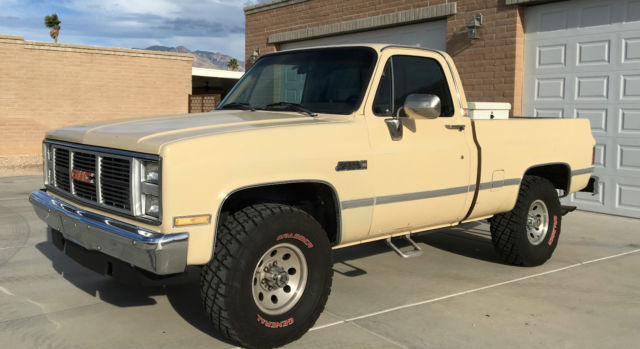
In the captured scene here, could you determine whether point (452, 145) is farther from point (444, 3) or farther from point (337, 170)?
point (444, 3)

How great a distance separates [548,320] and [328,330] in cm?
168

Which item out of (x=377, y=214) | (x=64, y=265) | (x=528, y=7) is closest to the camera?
(x=377, y=214)

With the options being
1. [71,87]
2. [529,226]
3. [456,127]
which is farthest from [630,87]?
[71,87]

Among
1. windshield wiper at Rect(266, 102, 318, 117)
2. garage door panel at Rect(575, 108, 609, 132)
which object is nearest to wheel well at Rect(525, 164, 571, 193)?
windshield wiper at Rect(266, 102, 318, 117)

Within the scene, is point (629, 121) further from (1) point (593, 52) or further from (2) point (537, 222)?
(2) point (537, 222)

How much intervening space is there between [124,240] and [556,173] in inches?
188

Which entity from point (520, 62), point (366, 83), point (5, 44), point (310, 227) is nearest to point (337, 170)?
point (310, 227)

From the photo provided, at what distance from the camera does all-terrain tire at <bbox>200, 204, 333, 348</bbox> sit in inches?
155

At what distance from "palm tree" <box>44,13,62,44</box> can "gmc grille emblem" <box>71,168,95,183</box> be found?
2068 inches

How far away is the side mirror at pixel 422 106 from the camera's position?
15.5 ft

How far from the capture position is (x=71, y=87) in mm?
20203

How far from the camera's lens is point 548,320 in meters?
4.83

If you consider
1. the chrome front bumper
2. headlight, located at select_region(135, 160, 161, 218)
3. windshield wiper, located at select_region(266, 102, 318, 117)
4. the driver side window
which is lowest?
the chrome front bumper

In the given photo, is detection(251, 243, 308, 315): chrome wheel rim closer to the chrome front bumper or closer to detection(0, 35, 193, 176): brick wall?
the chrome front bumper
